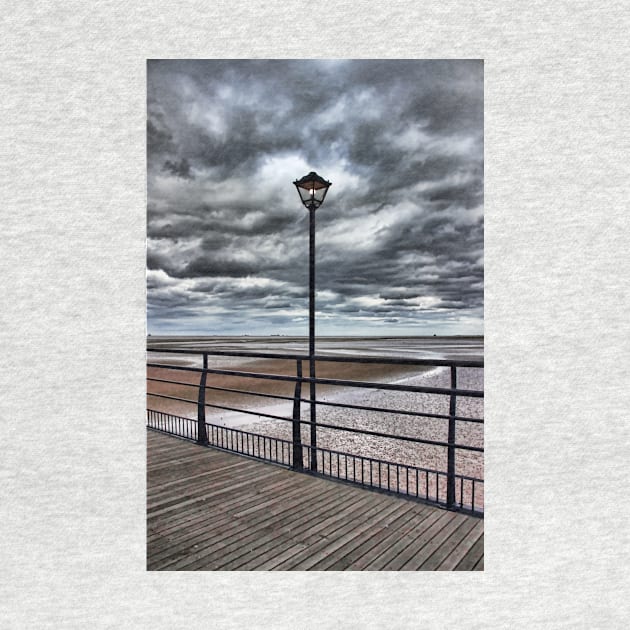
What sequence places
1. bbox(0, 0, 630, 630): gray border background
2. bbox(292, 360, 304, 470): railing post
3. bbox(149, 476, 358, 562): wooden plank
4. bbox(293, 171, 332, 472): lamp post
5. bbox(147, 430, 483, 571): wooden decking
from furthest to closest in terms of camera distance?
1. bbox(293, 171, 332, 472): lamp post
2. bbox(292, 360, 304, 470): railing post
3. bbox(149, 476, 358, 562): wooden plank
4. bbox(147, 430, 483, 571): wooden decking
5. bbox(0, 0, 630, 630): gray border background

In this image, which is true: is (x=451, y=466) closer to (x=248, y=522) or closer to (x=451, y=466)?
(x=451, y=466)

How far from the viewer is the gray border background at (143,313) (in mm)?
1246

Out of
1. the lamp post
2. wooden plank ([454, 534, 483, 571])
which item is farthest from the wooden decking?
the lamp post

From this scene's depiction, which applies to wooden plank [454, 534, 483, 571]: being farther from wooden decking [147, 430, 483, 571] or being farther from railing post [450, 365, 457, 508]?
railing post [450, 365, 457, 508]

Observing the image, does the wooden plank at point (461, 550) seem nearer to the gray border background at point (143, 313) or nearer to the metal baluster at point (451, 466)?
the gray border background at point (143, 313)

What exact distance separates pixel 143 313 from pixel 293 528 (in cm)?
110

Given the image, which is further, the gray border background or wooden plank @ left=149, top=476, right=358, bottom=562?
wooden plank @ left=149, top=476, right=358, bottom=562

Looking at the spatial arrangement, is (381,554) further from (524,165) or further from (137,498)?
(524,165)

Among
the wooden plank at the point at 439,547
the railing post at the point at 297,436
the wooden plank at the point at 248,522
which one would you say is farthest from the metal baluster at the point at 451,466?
the railing post at the point at 297,436

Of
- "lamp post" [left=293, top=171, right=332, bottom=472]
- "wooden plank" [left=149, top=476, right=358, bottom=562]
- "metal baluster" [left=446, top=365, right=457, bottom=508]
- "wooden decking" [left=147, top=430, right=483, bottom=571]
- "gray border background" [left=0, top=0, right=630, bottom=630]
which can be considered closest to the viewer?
"gray border background" [left=0, top=0, right=630, bottom=630]

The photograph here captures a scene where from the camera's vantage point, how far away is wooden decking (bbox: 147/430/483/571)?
1354mm

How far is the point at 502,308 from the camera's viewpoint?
51.8 inches

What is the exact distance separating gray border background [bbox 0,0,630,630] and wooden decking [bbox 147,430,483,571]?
77 millimetres

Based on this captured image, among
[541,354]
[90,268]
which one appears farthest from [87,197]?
[541,354]
